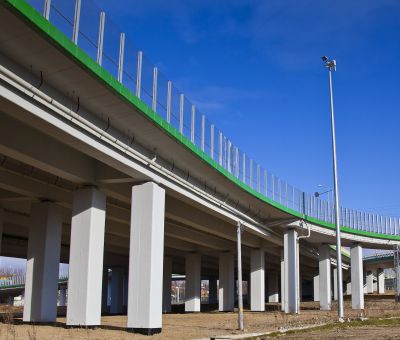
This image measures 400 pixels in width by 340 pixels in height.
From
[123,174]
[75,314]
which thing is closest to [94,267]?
[75,314]

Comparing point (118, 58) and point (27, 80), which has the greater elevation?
point (118, 58)

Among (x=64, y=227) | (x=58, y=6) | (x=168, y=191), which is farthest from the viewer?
(x=64, y=227)

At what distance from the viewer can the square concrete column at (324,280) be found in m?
51.9

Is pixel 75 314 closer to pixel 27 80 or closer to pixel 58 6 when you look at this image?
pixel 27 80

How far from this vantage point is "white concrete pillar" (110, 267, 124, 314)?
6669cm

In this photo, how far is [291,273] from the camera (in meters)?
41.4

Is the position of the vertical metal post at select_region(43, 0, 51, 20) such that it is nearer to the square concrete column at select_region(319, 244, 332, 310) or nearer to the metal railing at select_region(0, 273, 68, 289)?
the square concrete column at select_region(319, 244, 332, 310)

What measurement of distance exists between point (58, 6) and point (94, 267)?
10.6 metres

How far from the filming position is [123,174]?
21.9 m

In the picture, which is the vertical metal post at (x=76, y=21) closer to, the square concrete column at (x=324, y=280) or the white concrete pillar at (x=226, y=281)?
the white concrete pillar at (x=226, y=281)

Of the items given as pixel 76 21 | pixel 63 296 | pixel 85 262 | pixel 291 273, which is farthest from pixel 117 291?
pixel 76 21

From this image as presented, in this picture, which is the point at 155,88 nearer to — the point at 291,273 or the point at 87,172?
the point at 87,172

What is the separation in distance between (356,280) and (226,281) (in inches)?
497

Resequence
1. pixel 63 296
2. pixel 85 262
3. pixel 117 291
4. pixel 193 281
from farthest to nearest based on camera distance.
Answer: pixel 63 296, pixel 117 291, pixel 193 281, pixel 85 262
